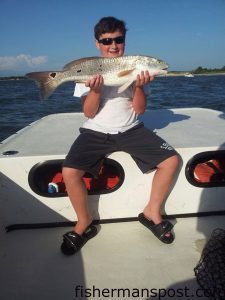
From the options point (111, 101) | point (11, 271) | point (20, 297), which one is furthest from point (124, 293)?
point (111, 101)

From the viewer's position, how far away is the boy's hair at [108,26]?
9.83 feet

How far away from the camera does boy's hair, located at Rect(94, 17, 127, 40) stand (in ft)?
9.83

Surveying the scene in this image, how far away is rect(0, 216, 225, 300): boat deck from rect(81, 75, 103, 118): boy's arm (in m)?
1.17

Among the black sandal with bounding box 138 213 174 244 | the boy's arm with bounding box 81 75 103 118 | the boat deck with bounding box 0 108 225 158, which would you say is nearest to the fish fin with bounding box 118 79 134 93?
the boy's arm with bounding box 81 75 103 118

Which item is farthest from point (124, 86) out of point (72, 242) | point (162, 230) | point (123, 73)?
point (72, 242)

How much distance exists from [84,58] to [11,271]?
1894mm

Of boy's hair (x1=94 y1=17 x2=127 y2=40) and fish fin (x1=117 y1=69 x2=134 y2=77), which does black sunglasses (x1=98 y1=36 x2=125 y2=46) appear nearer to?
boy's hair (x1=94 y1=17 x2=127 y2=40)

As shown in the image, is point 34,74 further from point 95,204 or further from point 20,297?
point 20,297

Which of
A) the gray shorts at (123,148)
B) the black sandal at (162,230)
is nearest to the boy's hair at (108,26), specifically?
the gray shorts at (123,148)

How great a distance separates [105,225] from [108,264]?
62 cm

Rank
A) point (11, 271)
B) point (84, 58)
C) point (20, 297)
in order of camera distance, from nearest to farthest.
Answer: point (20, 297) → point (11, 271) → point (84, 58)

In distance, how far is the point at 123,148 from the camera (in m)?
3.07

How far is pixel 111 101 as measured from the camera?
318 cm

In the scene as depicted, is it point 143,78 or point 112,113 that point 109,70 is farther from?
point 112,113
